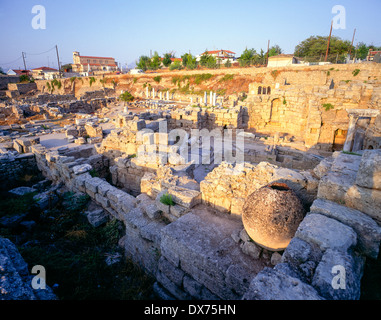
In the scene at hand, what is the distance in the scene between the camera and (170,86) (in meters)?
40.8

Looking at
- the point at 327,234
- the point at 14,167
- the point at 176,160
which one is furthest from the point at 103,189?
the point at 327,234

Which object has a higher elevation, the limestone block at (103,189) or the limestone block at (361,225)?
the limestone block at (361,225)

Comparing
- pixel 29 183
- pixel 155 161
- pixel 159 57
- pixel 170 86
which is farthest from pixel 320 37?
pixel 29 183

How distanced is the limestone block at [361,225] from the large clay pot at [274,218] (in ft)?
1.07

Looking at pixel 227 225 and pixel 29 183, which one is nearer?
pixel 227 225

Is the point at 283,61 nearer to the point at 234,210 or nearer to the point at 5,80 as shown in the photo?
the point at 234,210

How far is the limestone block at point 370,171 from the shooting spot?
7.98 feet

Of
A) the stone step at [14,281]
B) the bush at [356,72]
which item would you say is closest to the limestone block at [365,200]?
the stone step at [14,281]

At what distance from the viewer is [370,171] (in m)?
2.49

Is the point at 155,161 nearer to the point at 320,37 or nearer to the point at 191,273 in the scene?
the point at 191,273

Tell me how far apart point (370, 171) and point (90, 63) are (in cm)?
9553

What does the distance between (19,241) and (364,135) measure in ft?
43.0

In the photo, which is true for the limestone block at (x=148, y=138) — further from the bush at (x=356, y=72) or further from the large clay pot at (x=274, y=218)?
the bush at (x=356, y=72)

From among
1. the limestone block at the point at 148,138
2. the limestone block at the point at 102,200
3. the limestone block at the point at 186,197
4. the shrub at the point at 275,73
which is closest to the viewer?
the limestone block at the point at 186,197
